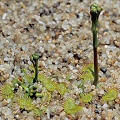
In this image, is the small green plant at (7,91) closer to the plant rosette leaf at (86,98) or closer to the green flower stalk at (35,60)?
the green flower stalk at (35,60)

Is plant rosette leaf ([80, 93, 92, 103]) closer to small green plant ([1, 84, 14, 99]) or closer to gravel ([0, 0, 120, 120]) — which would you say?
gravel ([0, 0, 120, 120])

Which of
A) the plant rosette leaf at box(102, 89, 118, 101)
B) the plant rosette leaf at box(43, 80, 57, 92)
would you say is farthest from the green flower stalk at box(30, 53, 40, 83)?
the plant rosette leaf at box(102, 89, 118, 101)

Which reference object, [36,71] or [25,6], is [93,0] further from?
[36,71]

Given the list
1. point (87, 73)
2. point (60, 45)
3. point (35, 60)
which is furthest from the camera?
point (60, 45)

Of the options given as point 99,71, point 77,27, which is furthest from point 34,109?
point 77,27

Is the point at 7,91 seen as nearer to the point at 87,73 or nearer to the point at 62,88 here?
the point at 62,88

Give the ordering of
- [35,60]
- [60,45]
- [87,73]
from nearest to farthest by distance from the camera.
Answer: [35,60] < [87,73] < [60,45]

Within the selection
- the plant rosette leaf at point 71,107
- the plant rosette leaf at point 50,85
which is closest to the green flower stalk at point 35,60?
the plant rosette leaf at point 50,85

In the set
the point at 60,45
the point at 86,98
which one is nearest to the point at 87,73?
the point at 86,98
